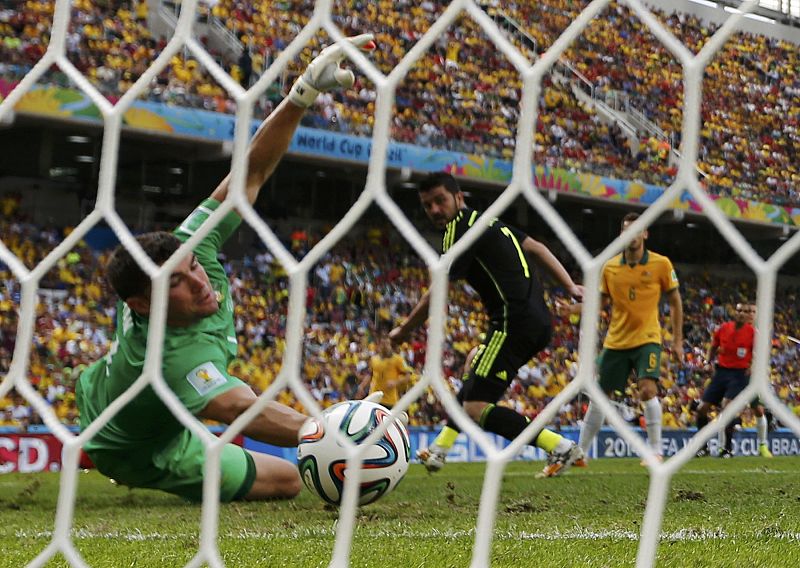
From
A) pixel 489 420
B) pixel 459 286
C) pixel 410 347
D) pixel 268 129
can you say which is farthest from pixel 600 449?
pixel 268 129

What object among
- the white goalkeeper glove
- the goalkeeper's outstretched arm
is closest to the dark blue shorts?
the goalkeeper's outstretched arm

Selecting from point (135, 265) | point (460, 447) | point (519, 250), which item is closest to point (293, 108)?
point (135, 265)

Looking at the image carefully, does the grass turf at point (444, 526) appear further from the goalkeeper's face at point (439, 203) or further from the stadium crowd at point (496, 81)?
the stadium crowd at point (496, 81)

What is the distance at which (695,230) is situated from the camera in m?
20.3

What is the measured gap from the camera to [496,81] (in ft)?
57.7

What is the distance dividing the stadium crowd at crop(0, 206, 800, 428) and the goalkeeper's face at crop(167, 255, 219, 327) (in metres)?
7.00

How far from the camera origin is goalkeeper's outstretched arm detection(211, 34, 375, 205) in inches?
101

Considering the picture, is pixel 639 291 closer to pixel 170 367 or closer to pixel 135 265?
pixel 170 367

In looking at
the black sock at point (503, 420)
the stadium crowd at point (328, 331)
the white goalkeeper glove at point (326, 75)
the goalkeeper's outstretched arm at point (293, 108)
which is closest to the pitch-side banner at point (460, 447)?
the stadium crowd at point (328, 331)

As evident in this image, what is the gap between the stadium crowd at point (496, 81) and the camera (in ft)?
48.2

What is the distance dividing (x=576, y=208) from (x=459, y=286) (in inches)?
158

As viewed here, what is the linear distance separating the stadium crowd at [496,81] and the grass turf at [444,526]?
879 centimetres

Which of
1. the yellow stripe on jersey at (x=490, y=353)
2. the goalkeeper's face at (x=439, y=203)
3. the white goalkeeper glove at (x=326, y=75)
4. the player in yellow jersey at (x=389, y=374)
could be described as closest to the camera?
the white goalkeeper glove at (x=326, y=75)

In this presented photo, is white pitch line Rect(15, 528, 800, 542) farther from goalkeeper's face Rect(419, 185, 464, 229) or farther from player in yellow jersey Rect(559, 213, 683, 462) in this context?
player in yellow jersey Rect(559, 213, 683, 462)
